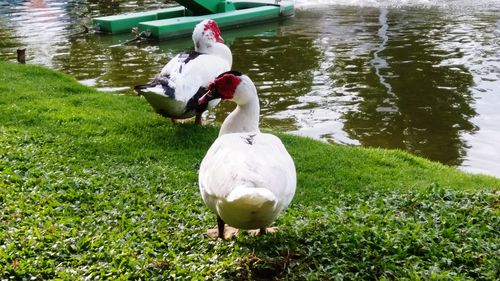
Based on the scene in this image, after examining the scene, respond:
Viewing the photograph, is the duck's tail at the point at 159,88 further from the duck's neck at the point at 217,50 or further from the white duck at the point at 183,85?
the duck's neck at the point at 217,50

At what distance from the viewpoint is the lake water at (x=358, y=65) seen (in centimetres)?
880

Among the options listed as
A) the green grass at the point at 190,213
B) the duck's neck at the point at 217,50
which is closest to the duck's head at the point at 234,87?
the green grass at the point at 190,213

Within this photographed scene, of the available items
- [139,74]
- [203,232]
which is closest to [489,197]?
[203,232]

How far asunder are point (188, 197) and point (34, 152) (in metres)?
1.96

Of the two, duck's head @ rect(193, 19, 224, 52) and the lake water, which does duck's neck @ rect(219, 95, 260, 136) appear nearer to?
duck's head @ rect(193, 19, 224, 52)

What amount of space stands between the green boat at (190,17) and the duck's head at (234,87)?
11.6 meters

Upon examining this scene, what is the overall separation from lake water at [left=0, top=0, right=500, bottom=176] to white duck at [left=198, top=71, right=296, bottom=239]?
14.5 feet

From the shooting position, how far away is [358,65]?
497 inches

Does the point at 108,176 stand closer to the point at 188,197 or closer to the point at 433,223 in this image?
the point at 188,197

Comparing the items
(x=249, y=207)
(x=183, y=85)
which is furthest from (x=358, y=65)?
(x=249, y=207)

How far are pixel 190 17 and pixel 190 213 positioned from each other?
1324cm

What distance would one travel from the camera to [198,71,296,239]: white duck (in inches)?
129

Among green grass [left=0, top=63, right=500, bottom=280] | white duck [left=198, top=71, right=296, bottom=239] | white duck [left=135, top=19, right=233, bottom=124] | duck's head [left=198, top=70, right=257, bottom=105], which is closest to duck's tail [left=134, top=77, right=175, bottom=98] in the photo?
white duck [left=135, top=19, right=233, bottom=124]

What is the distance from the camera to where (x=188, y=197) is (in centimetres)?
520
